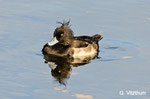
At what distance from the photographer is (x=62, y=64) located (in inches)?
Answer: 680

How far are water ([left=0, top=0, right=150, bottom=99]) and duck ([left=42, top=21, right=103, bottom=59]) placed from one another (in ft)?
1.18

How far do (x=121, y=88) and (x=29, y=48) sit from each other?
4.87 meters


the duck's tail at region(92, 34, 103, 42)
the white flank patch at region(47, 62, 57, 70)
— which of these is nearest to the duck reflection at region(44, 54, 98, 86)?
the white flank patch at region(47, 62, 57, 70)

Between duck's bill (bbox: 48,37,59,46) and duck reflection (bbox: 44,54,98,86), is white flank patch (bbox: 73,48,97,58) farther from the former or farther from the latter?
duck's bill (bbox: 48,37,59,46)

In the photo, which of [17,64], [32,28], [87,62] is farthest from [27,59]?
[32,28]

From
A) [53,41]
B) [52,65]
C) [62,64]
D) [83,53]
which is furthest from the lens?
[53,41]

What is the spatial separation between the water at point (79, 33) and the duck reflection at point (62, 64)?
182mm

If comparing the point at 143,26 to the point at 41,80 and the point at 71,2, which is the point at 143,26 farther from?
the point at 41,80

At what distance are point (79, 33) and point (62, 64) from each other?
317 centimetres

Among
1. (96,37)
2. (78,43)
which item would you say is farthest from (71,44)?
(96,37)

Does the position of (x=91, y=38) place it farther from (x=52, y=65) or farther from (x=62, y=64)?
(x=52, y=65)

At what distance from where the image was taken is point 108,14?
73.3 ft

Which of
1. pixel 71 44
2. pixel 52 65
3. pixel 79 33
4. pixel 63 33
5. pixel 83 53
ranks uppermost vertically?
pixel 63 33

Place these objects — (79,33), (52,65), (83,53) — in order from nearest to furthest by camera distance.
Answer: (52,65)
(83,53)
(79,33)
